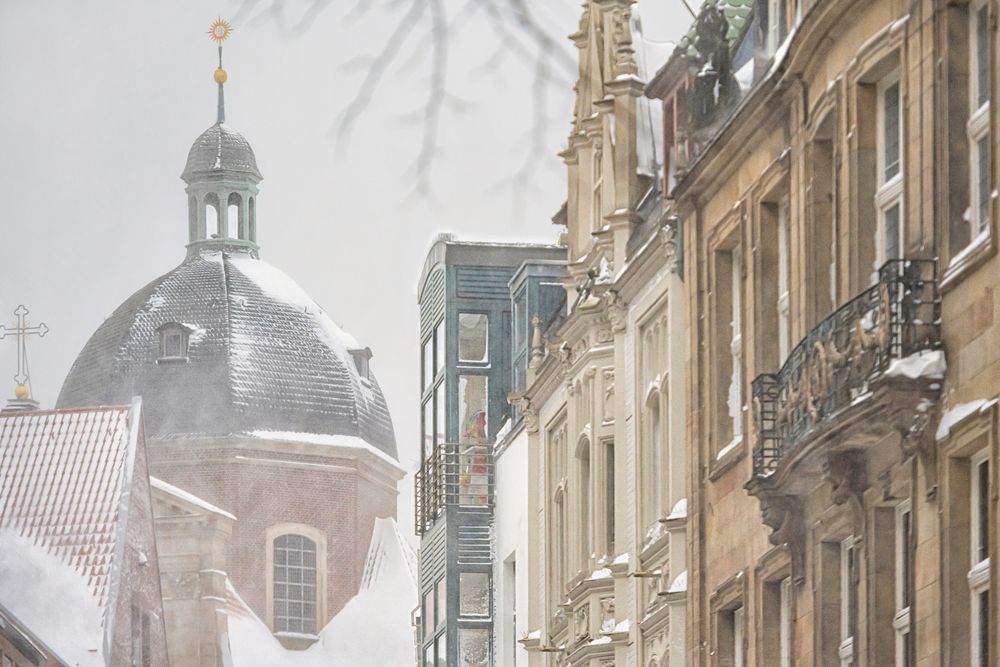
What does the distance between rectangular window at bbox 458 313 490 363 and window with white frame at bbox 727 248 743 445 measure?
1720cm

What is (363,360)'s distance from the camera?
108688 mm

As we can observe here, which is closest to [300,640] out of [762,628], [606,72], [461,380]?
[461,380]

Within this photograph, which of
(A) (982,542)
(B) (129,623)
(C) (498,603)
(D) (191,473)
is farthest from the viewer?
(D) (191,473)

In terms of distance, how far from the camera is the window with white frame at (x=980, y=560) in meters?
17.1

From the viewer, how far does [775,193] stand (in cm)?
2323

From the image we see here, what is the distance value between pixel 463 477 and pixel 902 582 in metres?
22.5

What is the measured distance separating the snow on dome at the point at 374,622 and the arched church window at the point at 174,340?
29.4 feet

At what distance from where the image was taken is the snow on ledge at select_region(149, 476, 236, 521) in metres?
93.6

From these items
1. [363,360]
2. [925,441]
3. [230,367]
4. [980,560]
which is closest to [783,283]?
[925,441]

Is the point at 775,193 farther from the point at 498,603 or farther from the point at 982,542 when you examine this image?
the point at 498,603

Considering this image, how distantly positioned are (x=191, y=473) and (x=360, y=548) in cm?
666

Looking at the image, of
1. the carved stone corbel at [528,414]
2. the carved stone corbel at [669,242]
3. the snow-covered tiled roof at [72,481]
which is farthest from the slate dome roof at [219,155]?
the carved stone corbel at [669,242]

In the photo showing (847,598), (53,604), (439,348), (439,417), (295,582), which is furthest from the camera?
(295,582)

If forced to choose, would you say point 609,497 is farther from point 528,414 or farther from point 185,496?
point 185,496
